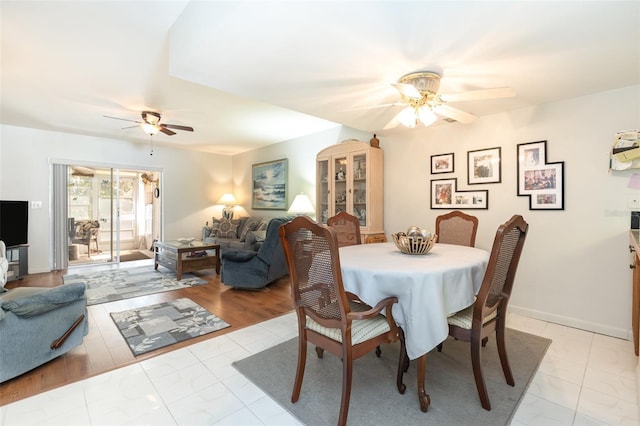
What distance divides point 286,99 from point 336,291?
2.00 meters

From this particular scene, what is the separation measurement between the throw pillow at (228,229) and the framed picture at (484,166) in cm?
433

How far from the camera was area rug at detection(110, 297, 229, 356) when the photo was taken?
2418mm

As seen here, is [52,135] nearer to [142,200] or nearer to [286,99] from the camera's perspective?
[142,200]

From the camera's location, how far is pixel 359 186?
13.2 ft

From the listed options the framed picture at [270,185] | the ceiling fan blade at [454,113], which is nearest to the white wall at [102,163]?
the framed picture at [270,185]

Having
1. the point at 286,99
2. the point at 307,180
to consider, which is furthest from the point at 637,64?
the point at 307,180

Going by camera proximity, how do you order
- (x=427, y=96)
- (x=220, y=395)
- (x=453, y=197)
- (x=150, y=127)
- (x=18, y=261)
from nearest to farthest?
(x=220, y=395) < (x=427, y=96) < (x=453, y=197) < (x=150, y=127) < (x=18, y=261)

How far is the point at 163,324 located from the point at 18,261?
335 centimetres

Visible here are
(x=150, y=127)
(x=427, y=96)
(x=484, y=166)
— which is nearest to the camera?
(x=427, y=96)

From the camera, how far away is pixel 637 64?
2113 millimetres

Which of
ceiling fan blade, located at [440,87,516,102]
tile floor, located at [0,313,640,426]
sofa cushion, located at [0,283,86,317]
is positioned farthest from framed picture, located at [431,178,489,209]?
sofa cushion, located at [0,283,86,317]

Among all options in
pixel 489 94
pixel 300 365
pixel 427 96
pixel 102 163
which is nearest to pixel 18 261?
pixel 102 163

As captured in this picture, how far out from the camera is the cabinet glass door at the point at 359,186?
3.95 metres

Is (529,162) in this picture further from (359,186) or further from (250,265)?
(250,265)
